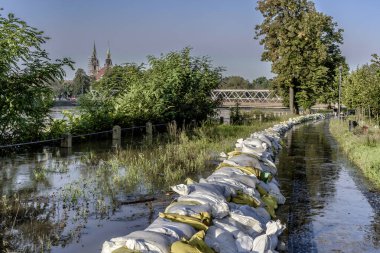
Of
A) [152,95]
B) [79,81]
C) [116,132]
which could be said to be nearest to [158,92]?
[152,95]

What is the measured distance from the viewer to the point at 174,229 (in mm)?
4457

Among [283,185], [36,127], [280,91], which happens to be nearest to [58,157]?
[36,127]

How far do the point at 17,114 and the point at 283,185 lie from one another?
658 centimetres

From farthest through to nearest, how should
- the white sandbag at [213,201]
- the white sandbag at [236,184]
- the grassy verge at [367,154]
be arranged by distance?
the grassy verge at [367,154]
the white sandbag at [236,184]
the white sandbag at [213,201]

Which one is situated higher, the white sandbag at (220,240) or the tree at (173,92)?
the tree at (173,92)

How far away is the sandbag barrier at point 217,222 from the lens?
4.07 meters

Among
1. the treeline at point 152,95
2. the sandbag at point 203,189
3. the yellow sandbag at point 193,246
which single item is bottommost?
the yellow sandbag at point 193,246

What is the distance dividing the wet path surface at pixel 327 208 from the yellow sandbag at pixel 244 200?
58 centimetres

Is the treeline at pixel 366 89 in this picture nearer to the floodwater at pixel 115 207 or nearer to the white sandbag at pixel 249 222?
the floodwater at pixel 115 207

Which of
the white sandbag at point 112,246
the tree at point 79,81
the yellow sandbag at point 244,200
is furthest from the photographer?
the tree at point 79,81

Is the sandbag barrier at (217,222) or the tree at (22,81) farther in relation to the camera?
the tree at (22,81)

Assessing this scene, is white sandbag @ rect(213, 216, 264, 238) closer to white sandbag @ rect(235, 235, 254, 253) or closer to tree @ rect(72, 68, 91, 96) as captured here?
white sandbag @ rect(235, 235, 254, 253)

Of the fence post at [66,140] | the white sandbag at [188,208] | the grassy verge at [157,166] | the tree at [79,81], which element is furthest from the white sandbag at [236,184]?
the tree at [79,81]

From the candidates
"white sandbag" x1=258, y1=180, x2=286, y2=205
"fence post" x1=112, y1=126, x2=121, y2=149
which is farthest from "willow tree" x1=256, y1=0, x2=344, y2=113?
"white sandbag" x1=258, y1=180, x2=286, y2=205
